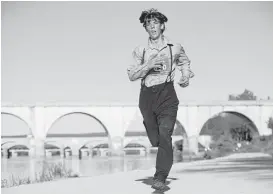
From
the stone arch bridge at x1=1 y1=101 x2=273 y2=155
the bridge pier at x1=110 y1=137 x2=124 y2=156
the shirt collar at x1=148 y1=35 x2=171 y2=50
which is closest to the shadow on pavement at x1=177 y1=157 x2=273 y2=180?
the shirt collar at x1=148 y1=35 x2=171 y2=50

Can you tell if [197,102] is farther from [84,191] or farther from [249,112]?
[84,191]

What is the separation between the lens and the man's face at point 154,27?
10.3 ft

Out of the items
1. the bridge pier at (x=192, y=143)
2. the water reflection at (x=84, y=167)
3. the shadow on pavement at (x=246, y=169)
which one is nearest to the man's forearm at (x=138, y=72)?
the shadow on pavement at (x=246, y=169)

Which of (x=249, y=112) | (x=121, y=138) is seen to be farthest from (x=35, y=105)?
(x=249, y=112)

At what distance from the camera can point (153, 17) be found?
313cm

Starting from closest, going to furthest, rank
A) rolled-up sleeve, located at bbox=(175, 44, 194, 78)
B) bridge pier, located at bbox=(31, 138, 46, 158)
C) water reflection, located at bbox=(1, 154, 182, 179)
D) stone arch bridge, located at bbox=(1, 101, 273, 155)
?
rolled-up sleeve, located at bbox=(175, 44, 194, 78) < water reflection, located at bbox=(1, 154, 182, 179) < stone arch bridge, located at bbox=(1, 101, 273, 155) < bridge pier, located at bbox=(31, 138, 46, 158)

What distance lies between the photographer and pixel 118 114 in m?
40.4

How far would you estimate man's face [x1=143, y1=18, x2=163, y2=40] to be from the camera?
Answer: 3.13m

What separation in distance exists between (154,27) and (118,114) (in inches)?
1472

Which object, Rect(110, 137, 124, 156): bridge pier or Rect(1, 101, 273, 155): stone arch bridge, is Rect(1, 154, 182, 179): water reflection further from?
Rect(110, 137, 124, 156): bridge pier

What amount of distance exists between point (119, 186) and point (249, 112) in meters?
38.8

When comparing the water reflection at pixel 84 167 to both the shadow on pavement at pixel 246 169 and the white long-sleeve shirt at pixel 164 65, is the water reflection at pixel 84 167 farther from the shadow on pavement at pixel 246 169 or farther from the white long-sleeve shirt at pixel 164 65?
the white long-sleeve shirt at pixel 164 65

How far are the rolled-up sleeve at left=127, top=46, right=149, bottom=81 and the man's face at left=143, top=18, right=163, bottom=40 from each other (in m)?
0.13

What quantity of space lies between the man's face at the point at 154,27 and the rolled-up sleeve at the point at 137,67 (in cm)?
13
